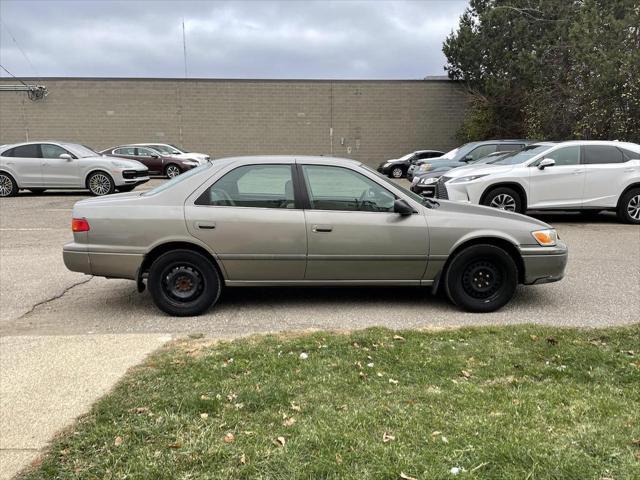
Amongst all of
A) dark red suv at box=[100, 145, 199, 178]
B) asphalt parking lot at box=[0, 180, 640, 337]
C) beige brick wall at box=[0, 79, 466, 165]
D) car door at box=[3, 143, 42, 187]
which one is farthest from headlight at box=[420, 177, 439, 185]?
beige brick wall at box=[0, 79, 466, 165]

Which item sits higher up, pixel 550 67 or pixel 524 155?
pixel 550 67

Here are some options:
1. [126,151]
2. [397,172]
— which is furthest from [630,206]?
[126,151]

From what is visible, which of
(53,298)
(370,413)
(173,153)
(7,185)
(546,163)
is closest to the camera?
(370,413)

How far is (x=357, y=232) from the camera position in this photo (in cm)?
504

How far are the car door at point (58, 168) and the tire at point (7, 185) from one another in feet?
3.15

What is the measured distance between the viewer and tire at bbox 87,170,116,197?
15.1 metres

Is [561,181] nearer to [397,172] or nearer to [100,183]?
[100,183]

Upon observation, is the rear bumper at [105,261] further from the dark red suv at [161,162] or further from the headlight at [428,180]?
the dark red suv at [161,162]

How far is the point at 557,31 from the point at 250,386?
22432 millimetres

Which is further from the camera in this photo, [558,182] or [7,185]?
[7,185]

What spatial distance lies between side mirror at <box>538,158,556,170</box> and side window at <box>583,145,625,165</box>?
2.59ft

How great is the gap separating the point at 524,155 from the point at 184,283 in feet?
27.2

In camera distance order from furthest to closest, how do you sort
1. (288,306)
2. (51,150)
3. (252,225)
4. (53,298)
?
(51,150) < (53,298) < (288,306) < (252,225)

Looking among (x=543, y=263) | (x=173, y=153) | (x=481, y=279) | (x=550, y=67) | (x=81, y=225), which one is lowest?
(x=481, y=279)
